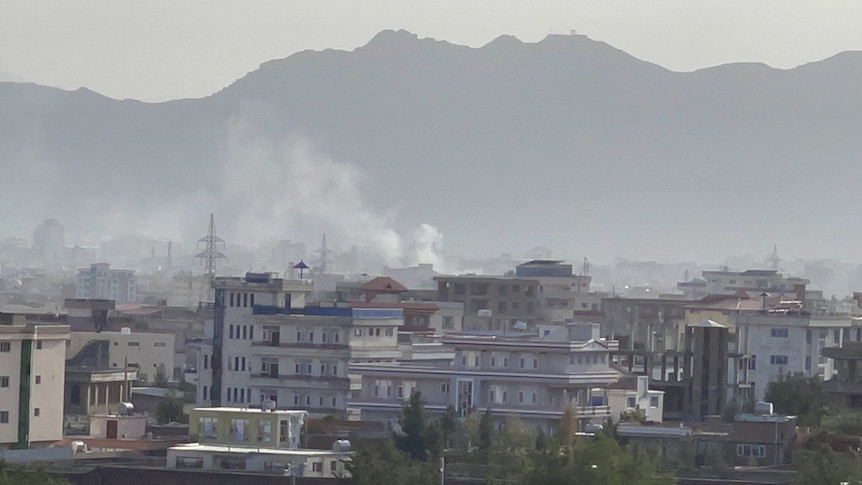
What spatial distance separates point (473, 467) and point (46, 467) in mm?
5444

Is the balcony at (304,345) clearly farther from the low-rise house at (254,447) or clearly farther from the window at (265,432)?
the window at (265,432)

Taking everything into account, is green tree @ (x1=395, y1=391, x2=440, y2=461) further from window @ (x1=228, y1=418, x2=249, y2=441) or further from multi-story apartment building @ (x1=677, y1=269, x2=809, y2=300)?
multi-story apartment building @ (x1=677, y1=269, x2=809, y2=300)

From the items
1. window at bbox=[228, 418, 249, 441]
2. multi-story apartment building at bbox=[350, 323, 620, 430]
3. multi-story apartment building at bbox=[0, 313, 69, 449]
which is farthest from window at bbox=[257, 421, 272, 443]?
multi-story apartment building at bbox=[350, 323, 620, 430]

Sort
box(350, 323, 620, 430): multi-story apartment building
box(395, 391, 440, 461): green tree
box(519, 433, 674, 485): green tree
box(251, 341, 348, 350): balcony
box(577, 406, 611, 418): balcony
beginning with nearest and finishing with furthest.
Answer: box(519, 433, 674, 485): green tree → box(395, 391, 440, 461): green tree → box(577, 406, 611, 418): balcony → box(350, 323, 620, 430): multi-story apartment building → box(251, 341, 348, 350): balcony

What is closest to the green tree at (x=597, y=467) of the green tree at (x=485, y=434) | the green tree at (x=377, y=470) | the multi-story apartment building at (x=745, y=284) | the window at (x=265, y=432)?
the green tree at (x=377, y=470)

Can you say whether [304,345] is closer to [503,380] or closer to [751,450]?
[503,380]

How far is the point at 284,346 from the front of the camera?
53.6 metres

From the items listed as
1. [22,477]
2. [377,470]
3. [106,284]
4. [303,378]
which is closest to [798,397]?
[303,378]

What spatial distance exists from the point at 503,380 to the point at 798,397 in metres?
5.84

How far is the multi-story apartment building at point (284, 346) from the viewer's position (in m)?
52.9

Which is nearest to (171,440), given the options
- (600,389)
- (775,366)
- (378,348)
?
(600,389)

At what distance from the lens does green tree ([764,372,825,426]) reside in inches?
1911

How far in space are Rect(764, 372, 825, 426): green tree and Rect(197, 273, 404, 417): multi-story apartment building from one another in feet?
23.9

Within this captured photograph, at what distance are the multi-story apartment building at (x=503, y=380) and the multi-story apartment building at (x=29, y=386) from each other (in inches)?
227
